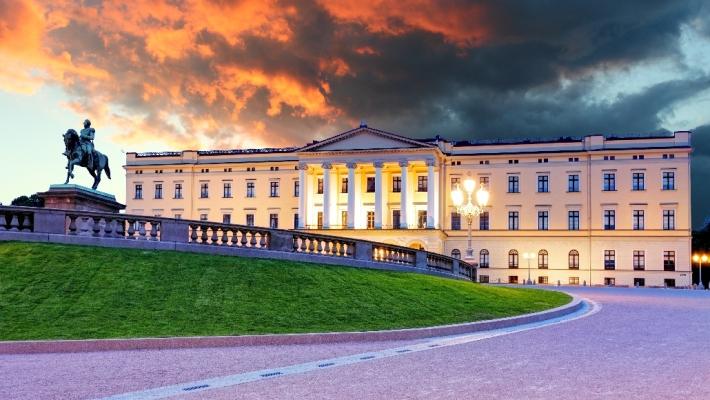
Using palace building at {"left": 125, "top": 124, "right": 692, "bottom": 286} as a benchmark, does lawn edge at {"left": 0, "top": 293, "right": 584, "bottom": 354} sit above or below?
below

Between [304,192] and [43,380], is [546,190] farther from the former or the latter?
[43,380]

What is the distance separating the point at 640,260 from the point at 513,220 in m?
15.3

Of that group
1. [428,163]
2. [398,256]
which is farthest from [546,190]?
[398,256]

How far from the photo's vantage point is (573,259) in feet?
283

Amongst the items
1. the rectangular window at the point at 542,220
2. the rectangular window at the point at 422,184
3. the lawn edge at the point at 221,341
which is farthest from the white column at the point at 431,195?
the lawn edge at the point at 221,341

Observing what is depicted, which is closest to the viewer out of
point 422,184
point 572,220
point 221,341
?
point 221,341

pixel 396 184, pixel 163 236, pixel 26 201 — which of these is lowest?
pixel 163 236

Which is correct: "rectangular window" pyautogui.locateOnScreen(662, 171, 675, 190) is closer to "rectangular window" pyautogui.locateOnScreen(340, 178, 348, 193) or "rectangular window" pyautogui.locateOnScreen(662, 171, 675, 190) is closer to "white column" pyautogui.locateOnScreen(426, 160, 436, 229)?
"white column" pyautogui.locateOnScreen(426, 160, 436, 229)

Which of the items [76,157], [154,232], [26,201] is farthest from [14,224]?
[26,201]

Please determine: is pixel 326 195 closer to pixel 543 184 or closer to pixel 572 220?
pixel 543 184

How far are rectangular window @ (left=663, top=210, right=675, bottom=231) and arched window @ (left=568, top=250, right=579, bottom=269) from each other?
1037cm

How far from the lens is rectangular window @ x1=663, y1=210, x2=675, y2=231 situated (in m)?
83.7

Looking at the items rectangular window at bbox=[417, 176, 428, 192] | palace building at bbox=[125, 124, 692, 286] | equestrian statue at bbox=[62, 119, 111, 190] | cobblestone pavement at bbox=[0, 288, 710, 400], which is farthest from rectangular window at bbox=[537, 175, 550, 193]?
cobblestone pavement at bbox=[0, 288, 710, 400]

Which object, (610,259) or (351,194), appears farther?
(351,194)
